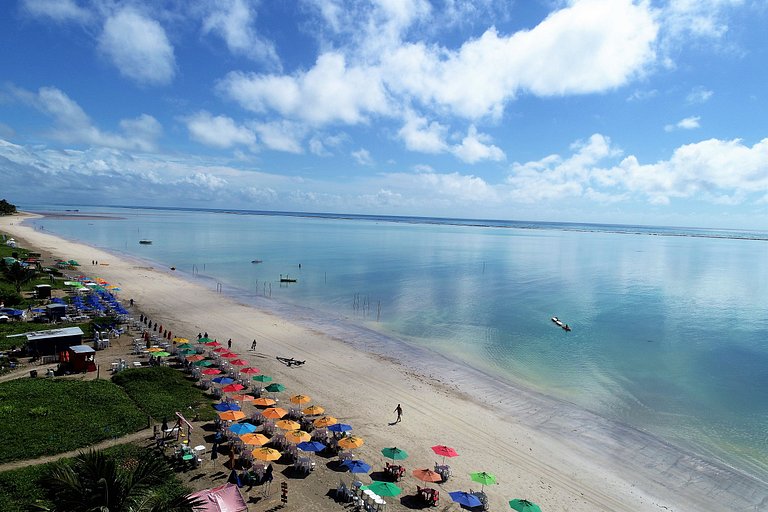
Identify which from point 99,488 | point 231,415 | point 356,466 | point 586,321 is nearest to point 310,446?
point 356,466

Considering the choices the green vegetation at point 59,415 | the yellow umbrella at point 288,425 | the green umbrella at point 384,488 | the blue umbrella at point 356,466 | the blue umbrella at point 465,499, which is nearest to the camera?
the green umbrella at point 384,488

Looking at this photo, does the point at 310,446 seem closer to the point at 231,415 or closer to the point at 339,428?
the point at 339,428

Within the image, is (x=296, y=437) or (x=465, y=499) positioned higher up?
(x=296, y=437)

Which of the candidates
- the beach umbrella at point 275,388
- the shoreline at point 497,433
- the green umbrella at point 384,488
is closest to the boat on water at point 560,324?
the shoreline at point 497,433

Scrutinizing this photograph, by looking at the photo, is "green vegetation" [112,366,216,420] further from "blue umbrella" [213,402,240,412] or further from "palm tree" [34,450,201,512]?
"palm tree" [34,450,201,512]

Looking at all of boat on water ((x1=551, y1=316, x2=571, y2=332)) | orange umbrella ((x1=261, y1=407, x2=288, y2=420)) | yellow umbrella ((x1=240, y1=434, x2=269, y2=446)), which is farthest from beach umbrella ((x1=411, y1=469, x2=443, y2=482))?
boat on water ((x1=551, y1=316, x2=571, y2=332))

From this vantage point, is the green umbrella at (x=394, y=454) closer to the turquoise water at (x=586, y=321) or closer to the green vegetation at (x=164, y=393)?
the green vegetation at (x=164, y=393)

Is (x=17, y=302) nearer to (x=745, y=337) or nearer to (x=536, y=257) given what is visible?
(x=745, y=337)
